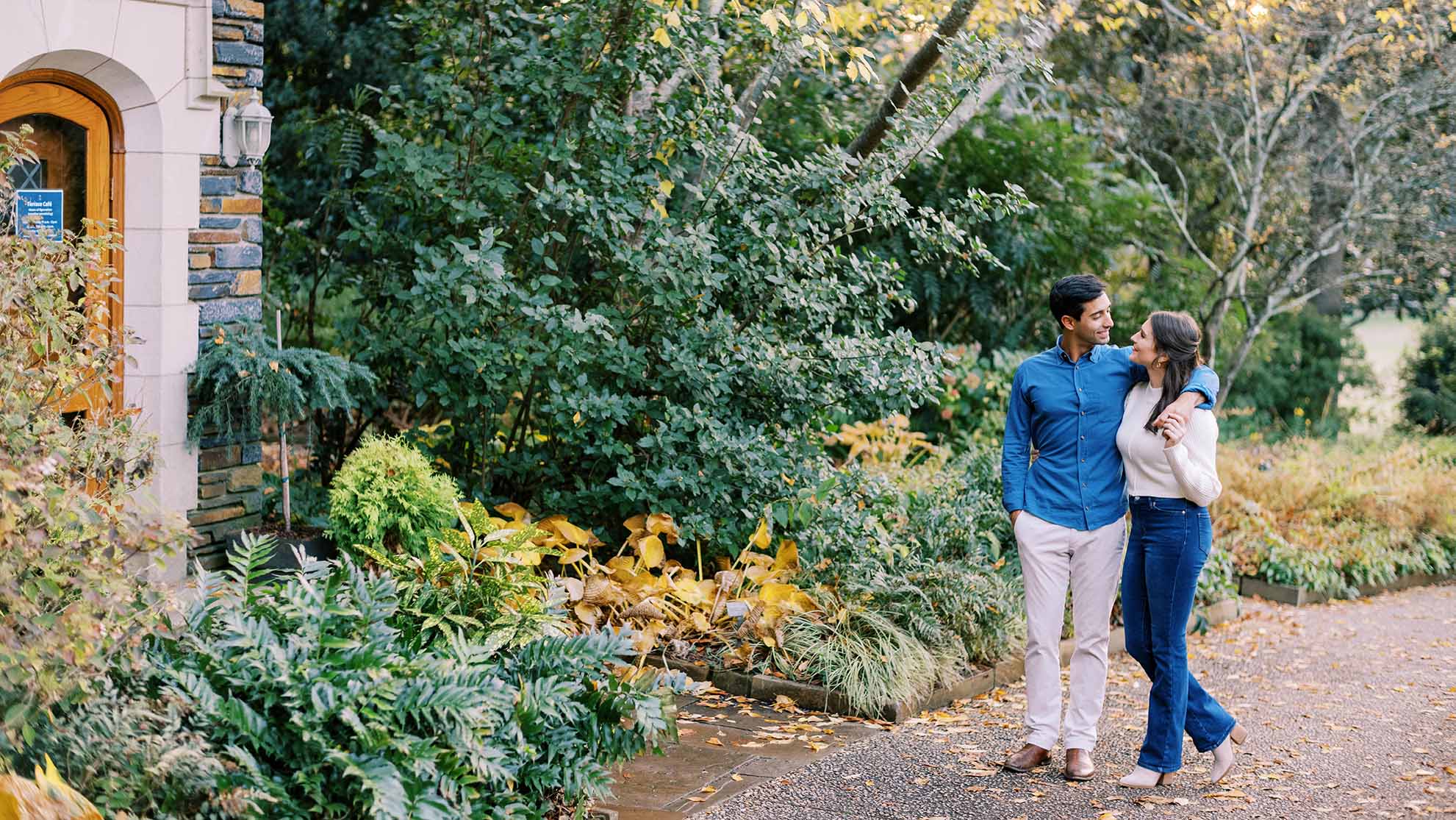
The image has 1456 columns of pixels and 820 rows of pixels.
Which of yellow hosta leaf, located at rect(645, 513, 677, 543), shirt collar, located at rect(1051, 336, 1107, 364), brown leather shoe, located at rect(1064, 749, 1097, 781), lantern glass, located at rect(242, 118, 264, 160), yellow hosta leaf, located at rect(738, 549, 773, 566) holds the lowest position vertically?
brown leather shoe, located at rect(1064, 749, 1097, 781)

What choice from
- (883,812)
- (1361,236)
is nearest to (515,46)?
(883,812)

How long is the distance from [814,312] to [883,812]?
277cm

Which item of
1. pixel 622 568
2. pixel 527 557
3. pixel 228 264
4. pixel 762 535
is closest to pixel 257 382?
pixel 228 264

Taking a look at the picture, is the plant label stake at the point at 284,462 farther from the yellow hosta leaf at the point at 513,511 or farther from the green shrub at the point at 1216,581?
the green shrub at the point at 1216,581

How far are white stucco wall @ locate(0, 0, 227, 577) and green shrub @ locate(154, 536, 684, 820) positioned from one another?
2.13m

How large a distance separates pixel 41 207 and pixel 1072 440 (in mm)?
4451

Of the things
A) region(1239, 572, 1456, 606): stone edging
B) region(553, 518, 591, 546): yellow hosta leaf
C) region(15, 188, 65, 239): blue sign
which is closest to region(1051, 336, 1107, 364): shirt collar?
region(553, 518, 591, 546): yellow hosta leaf

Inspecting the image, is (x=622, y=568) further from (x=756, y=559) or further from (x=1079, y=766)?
(x=1079, y=766)

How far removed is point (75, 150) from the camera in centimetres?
579

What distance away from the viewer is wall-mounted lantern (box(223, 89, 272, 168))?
6.13 metres

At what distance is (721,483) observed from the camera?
20.3 ft

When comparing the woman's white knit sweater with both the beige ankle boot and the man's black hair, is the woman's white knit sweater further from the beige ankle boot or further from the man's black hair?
the beige ankle boot

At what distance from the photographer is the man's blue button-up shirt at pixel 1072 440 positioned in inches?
181

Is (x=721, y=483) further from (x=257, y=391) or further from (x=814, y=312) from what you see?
(x=257, y=391)
